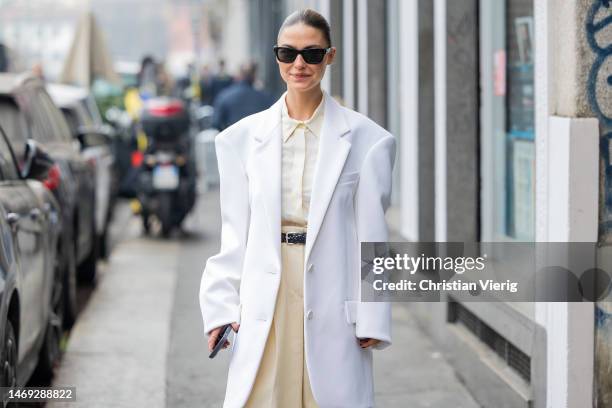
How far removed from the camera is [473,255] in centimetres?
766

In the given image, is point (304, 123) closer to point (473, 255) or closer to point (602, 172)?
point (602, 172)

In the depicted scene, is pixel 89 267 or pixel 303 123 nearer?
pixel 303 123

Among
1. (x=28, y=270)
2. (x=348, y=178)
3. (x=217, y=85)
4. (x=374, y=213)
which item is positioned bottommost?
(x=28, y=270)

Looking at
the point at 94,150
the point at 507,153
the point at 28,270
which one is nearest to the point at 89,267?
the point at 94,150

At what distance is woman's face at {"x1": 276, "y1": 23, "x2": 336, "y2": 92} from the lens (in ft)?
12.8

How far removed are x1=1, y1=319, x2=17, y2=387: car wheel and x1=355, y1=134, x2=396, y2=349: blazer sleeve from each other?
6.35ft

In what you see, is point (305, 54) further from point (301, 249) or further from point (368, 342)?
point (368, 342)

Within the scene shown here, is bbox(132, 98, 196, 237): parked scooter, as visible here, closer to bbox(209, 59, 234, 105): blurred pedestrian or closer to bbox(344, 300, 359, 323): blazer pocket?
bbox(344, 300, 359, 323): blazer pocket

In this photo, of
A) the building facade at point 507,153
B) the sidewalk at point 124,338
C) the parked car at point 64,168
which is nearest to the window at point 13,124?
the parked car at point 64,168

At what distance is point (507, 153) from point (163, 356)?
8.26ft

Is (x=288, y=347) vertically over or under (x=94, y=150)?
under

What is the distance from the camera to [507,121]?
7602 mm

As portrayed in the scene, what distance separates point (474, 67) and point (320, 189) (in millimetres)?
4142

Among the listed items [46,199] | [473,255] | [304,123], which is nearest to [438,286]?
[473,255]
